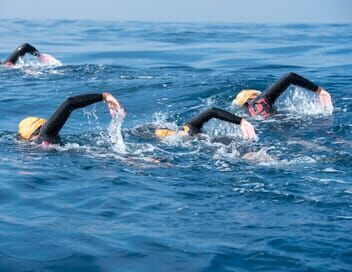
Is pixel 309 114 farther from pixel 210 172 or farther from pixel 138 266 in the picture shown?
pixel 138 266

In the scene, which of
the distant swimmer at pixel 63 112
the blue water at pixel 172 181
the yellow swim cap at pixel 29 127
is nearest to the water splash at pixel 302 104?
the blue water at pixel 172 181

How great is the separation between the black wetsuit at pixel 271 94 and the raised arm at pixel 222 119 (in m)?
1.68

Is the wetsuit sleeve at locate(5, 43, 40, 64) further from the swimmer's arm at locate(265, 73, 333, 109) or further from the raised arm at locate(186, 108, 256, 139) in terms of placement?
the raised arm at locate(186, 108, 256, 139)

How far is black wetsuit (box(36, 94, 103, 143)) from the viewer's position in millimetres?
9758

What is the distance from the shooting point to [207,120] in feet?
34.4

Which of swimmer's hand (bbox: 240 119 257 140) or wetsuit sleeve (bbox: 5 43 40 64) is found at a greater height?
wetsuit sleeve (bbox: 5 43 40 64)

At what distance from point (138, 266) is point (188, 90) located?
9668 mm

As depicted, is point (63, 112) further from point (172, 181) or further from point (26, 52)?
point (26, 52)

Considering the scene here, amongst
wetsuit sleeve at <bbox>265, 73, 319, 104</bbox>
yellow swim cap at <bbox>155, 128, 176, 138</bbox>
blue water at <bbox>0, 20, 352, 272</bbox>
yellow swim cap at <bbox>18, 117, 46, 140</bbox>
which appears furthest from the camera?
wetsuit sleeve at <bbox>265, 73, 319, 104</bbox>

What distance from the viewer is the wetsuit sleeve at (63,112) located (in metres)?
9.76

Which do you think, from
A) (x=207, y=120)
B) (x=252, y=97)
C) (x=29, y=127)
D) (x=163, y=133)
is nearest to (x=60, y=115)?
(x=29, y=127)

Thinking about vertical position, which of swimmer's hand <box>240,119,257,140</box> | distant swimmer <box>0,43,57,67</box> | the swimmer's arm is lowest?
swimmer's hand <box>240,119,257,140</box>

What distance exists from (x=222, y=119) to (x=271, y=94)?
77.1 inches

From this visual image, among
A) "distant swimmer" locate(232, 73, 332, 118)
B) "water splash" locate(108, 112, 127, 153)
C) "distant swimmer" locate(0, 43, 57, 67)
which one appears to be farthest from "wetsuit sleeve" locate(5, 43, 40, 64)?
"distant swimmer" locate(232, 73, 332, 118)
